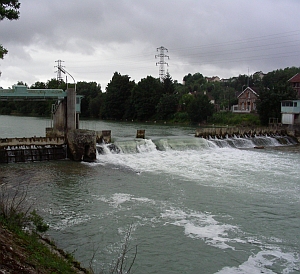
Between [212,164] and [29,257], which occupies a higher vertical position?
[212,164]

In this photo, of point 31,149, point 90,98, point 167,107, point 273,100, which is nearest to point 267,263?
point 31,149

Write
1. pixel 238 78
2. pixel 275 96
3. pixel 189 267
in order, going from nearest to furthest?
pixel 189 267
pixel 275 96
pixel 238 78

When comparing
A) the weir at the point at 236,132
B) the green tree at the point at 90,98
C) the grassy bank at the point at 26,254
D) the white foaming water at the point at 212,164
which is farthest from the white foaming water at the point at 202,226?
the green tree at the point at 90,98

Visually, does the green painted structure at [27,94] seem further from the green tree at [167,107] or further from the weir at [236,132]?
the green tree at [167,107]

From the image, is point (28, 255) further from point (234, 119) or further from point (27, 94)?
point (234, 119)

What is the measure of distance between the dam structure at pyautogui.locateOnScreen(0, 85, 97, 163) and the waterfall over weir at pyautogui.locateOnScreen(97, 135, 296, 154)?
6.74 ft

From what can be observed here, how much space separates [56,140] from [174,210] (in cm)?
1448

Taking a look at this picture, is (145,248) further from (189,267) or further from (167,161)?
(167,161)

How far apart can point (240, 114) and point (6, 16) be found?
52.7 meters

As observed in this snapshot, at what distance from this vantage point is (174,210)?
14141 millimetres

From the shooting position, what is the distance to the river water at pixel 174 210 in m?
10.1

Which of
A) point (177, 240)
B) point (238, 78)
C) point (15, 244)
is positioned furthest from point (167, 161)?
point (238, 78)

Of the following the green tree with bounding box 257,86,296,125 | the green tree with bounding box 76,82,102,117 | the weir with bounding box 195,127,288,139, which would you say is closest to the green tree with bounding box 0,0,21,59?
the weir with bounding box 195,127,288,139

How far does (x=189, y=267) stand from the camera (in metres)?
9.62
